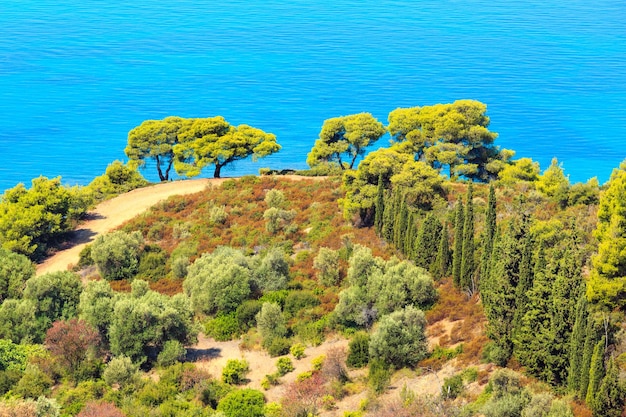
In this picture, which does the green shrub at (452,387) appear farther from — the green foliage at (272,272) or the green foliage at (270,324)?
the green foliage at (272,272)

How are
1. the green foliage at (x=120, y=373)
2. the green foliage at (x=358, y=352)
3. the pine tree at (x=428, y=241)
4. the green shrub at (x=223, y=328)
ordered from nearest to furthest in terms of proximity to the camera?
the green foliage at (x=120, y=373) → the green foliage at (x=358, y=352) → the green shrub at (x=223, y=328) → the pine tree at (x=428, y=241)

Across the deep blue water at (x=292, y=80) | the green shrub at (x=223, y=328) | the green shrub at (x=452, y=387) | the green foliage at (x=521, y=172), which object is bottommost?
the green shrub at (x=452, y=387)

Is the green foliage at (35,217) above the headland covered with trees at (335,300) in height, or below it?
above

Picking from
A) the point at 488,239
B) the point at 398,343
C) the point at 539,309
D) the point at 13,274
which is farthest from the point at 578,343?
the point at 13,274

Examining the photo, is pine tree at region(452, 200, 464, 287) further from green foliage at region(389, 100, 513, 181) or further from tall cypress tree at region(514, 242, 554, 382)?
green foliage at region(389, 100, 513, 181)

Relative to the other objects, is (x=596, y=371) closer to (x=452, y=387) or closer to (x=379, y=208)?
(x=452, y=387)

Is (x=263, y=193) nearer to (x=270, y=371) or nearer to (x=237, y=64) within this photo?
(x=270, y=371)

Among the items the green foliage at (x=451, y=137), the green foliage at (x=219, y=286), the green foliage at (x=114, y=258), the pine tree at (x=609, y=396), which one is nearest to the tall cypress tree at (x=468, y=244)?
the green foliage at (x=219, y=286)
